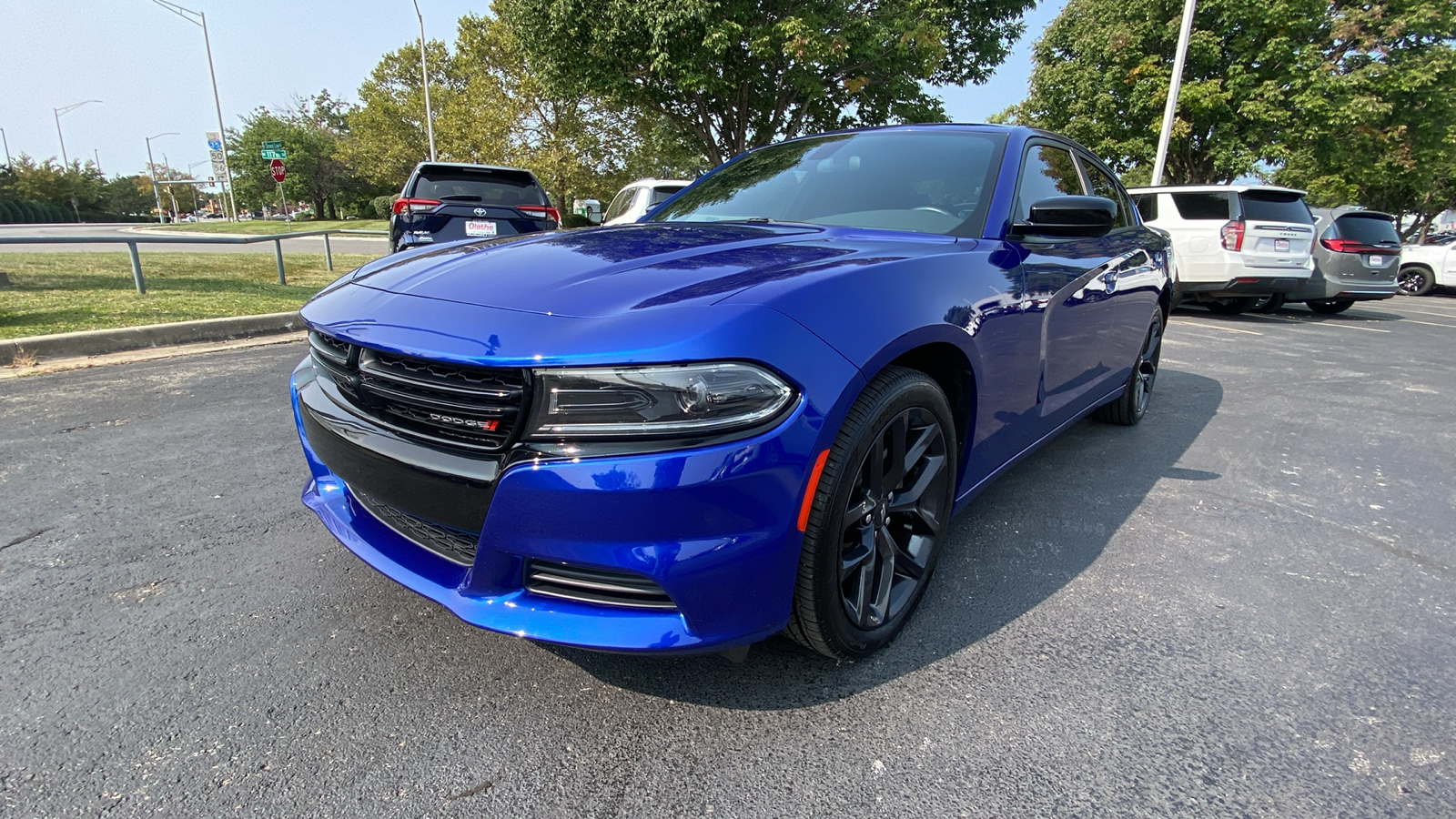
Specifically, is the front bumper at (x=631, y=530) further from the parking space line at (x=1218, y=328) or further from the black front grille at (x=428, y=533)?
the parking space line at (x=1218, y=328)

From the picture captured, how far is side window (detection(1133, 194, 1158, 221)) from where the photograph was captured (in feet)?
33.5

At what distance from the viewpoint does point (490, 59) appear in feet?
82.1

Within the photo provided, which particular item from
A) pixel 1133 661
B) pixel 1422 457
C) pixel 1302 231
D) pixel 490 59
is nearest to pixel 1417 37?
pixel 1302 231

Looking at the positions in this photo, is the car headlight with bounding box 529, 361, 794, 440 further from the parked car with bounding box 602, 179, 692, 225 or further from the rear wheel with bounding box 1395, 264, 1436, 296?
the rear wheel with bounding box 1395, 264, 1436, 296

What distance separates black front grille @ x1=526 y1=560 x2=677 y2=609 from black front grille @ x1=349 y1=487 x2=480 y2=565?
0.53 ft

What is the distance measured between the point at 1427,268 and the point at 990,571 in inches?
811

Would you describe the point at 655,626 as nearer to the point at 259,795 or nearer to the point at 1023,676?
the point at 259,795

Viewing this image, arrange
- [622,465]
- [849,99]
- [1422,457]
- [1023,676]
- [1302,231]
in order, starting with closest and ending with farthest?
[622,465]
[1023,676]
[1422,457]
[1302,231]
[849,99]

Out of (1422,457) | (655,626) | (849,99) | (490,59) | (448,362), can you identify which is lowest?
(1422,457)

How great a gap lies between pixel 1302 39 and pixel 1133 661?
20928mm

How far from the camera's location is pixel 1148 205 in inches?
408

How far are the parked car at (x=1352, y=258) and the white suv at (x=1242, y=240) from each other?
35.7 inches

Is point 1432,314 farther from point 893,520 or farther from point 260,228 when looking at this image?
point 260,228

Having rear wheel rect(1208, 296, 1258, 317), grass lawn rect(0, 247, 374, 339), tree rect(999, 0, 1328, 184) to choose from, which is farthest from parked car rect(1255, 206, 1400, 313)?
grass lawn rect(0, 247, 374, 339)
